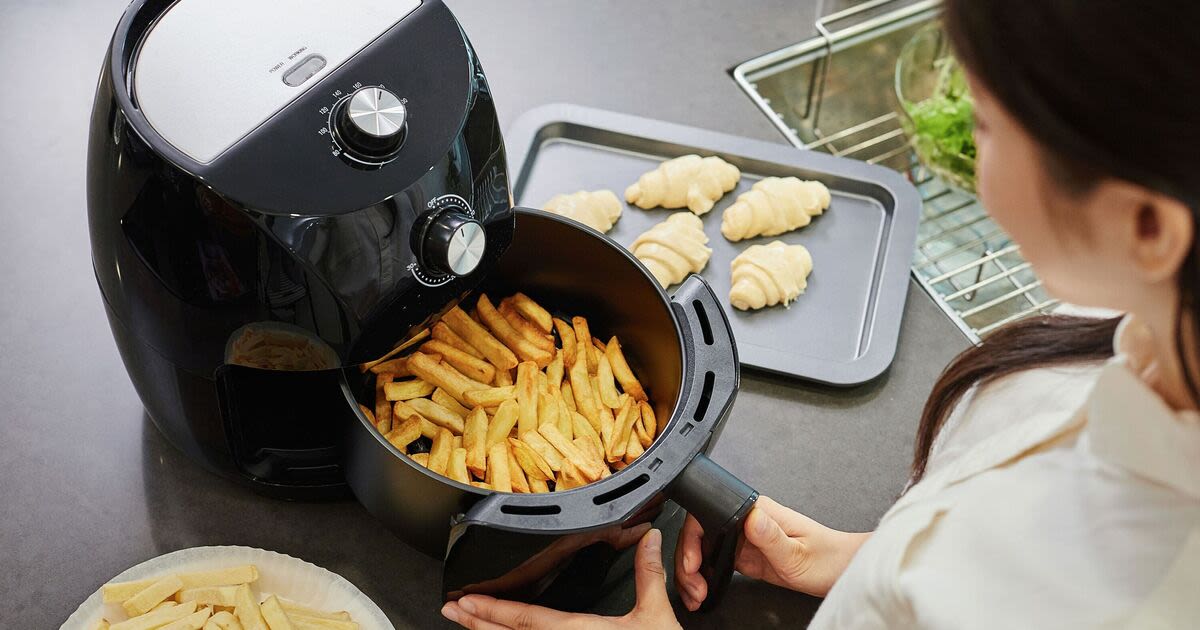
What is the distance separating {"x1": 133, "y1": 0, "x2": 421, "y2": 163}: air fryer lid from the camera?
2.88 ft

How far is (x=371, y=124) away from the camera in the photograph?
0.88 m

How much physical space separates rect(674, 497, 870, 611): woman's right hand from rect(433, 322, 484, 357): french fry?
28cm

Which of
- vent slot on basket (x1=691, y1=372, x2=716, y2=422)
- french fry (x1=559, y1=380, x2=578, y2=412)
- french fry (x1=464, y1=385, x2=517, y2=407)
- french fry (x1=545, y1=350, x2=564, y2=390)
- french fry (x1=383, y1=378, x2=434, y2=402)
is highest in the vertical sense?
vent slot on basket (x1=691, y1=372, x2=716, y2=422)

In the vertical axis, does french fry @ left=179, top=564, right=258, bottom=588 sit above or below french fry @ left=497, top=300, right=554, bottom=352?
below

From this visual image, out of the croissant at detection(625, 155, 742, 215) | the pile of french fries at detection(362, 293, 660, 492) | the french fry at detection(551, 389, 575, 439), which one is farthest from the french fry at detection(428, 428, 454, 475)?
the croissant at detection(625, 155, 742, 215)

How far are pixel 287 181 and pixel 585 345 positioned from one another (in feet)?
1.31

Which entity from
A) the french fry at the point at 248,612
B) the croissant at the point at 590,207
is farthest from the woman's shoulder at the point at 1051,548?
the croissant at the point at 590,207

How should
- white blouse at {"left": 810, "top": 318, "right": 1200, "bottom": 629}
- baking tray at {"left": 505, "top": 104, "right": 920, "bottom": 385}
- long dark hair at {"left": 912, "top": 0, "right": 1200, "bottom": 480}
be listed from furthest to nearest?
1. baking tray at {"left": 505, "top": 104, "right": 920, "bottom": 385}
2. white blouse at {"left": 810, "top": 318, "right": 1200, "bottom": 629}
3. long dark hair at {"left": 912, "top": 0, "right": 1200, "bottom": 480}

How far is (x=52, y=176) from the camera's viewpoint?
146 centimetres

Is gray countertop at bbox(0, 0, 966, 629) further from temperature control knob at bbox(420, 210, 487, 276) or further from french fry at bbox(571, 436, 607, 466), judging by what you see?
temperature control knob at bbox(420, 210, 487, 276)

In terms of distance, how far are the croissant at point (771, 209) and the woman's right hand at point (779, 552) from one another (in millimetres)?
409

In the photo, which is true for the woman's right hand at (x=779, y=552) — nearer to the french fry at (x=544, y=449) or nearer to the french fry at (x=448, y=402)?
the french fry at (x=544, y=449)

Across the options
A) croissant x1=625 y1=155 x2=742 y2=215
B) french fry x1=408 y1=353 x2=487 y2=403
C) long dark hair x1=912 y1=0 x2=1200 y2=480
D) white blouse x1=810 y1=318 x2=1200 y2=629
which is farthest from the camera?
croissant x1=625 y1=155 x2=742 y2=215

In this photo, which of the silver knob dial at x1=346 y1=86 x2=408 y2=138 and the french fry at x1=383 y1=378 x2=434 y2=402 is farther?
the french fry at x1=383 y1=378 x2=434 y2=402
